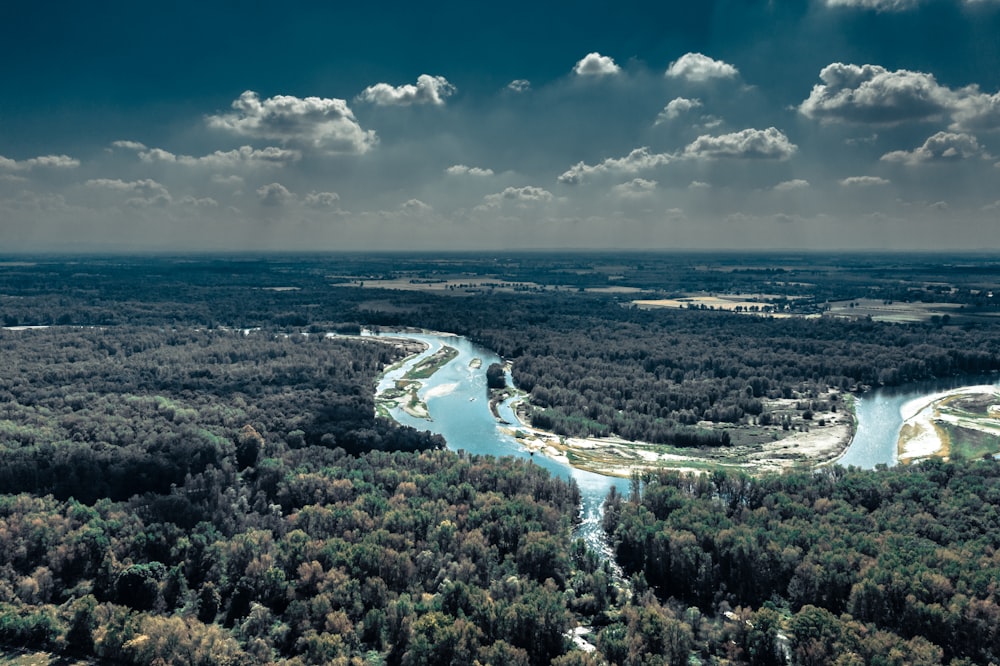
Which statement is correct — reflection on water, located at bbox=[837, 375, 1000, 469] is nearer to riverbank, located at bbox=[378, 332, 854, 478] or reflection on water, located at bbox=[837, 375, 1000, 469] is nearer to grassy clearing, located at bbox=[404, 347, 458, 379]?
riverbank, located at bbox=[378, 332, 854, 478]

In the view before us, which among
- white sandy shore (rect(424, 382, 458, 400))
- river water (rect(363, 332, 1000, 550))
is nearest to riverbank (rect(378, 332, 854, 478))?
river water (rect(363, 332, 1000, 550))

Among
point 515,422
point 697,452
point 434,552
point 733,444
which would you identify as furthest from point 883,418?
point 434,552

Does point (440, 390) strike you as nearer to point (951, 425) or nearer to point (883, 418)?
point (883, 418)

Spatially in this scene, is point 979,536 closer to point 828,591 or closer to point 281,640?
point 828,591

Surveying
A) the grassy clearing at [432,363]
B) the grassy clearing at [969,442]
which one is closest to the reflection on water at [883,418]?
the grassy clearing at [969,442]

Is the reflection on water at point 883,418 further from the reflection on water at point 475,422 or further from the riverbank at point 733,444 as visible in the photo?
the reflection on water at point 475,422
